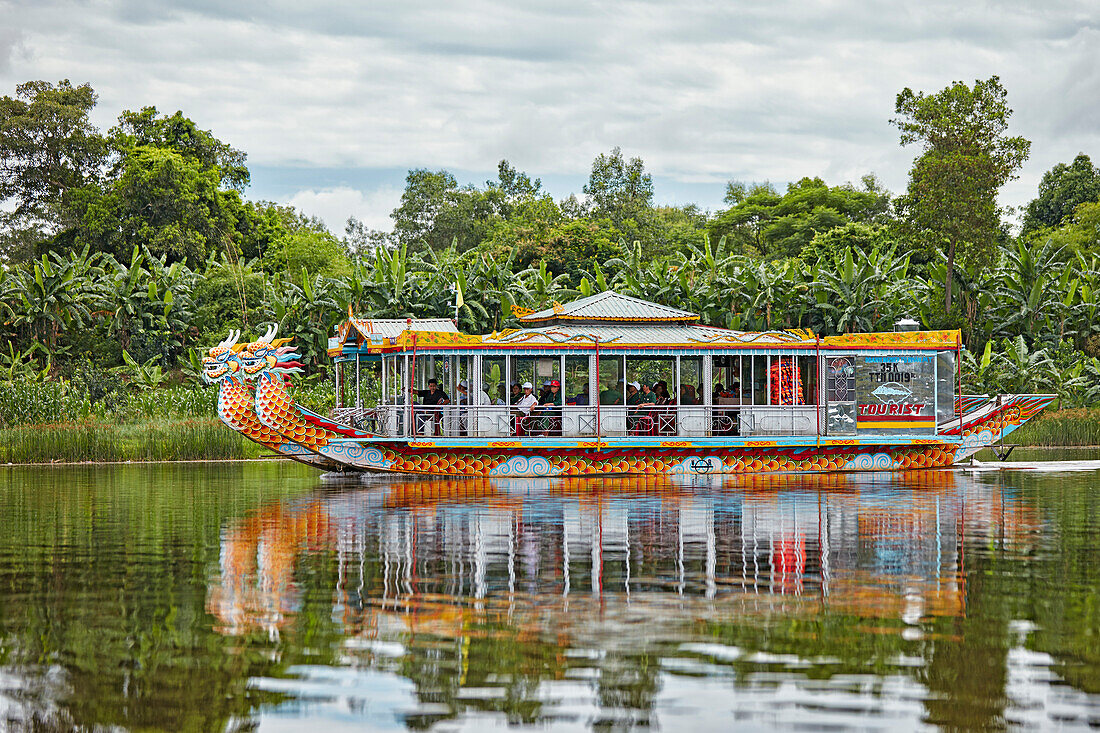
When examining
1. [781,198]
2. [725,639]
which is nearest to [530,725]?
[725,639]

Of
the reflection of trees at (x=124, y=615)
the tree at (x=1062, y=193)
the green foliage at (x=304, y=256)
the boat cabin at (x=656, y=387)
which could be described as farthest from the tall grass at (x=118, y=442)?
the tree at (x=1062, y=193)

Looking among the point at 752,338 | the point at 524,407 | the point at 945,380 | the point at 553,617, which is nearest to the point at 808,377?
the point at 752,338

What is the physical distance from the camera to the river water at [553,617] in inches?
252

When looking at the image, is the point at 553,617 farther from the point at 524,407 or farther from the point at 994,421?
the point at 994,421

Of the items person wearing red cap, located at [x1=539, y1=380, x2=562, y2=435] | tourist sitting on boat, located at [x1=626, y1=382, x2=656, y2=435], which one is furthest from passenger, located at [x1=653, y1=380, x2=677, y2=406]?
person wearing red cap, located at [x1=539, y1=380, x2=562, y2=435]

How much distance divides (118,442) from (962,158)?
73.1ft

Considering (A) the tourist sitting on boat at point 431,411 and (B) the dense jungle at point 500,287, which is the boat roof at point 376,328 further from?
(B) the dense jungle at point 500,287

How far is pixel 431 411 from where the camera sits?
2111cm

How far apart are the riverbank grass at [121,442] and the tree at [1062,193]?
3547cm

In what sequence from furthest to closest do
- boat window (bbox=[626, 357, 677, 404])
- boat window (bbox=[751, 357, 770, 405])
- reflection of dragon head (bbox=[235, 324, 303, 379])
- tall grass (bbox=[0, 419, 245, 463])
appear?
boat window (bbox=[626, 357, 677, 404]), tall grass (bbox=[0, 419, 245, 463]), boat window (bbox=[751, 357, 770, 405]), reflection of dragon head (bbox=[235, 324, 303, 379])

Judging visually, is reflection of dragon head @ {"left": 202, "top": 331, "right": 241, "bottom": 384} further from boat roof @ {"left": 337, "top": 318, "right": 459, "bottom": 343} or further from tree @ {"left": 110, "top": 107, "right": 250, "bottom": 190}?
tree @ {"left": 110, "top": 107, "right": 250, "bottom": 190}

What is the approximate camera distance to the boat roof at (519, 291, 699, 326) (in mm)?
22250

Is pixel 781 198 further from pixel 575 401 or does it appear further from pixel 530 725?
pixel 530 725

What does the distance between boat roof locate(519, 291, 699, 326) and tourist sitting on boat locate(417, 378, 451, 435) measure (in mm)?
2609
